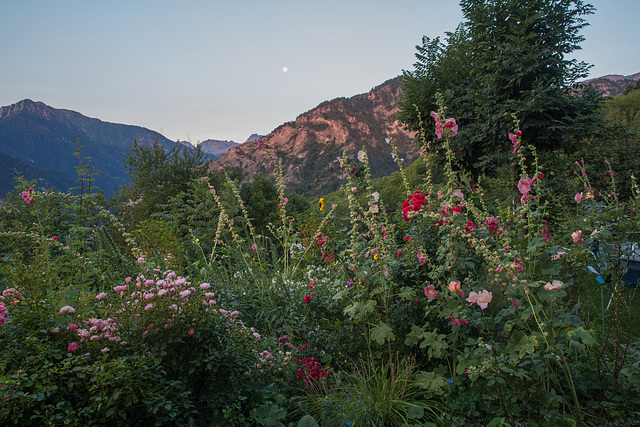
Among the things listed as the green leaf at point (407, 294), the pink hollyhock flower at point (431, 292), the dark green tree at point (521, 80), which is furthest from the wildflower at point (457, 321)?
the dark green tree at point (521, 80)

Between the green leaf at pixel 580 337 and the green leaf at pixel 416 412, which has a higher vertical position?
the green leaf at pixel 580 337

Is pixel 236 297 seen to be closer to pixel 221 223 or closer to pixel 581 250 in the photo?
pixel 221 223

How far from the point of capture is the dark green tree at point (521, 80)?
7348 millimetres

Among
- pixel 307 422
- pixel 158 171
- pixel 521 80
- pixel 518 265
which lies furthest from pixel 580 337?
pixel 158 171

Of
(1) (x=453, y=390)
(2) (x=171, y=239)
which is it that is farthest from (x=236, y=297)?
(2) (x=171, y=239)

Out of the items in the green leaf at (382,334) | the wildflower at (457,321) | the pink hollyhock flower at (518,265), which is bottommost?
the green leaf at (382,334)

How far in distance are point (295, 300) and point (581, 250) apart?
210 cm

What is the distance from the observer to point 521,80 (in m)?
7.93

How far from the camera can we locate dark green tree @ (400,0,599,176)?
735 centimetres

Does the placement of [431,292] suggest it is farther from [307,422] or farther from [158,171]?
[158,171]

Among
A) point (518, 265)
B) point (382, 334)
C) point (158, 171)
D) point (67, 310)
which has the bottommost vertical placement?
point (382, 334)

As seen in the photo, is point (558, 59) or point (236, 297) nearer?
point (236, 297)

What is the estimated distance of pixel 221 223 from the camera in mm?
3111

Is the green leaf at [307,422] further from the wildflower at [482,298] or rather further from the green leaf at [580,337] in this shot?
the green leaf at [580,337]
